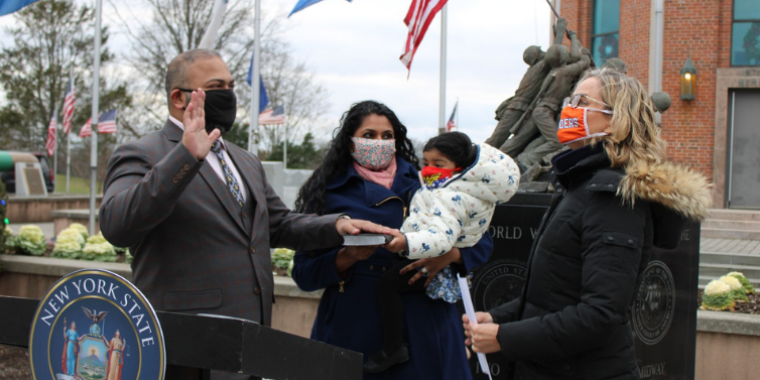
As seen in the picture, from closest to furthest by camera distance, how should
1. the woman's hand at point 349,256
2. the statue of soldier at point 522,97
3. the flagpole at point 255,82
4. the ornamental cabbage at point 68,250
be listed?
the woman's hand at point 349,256, the statue of soldier at point 522,97, the ornamental cabbage at point 68,250, the flagpole at point 255,82

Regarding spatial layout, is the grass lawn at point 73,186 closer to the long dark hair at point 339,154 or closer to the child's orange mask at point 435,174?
the long dark hair at point 339,154

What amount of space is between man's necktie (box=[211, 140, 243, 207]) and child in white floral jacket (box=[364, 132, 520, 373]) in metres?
0.78

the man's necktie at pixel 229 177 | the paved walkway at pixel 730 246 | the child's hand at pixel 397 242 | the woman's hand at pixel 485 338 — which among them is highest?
the man's necktie at pixel 229 177

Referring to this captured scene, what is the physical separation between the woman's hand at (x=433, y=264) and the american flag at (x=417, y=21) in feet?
22.7

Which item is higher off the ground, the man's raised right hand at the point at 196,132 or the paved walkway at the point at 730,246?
the man's raised right hand at the point at 196,132

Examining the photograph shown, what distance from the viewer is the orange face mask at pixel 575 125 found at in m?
2.44

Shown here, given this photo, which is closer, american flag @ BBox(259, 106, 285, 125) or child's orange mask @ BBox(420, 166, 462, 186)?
child's orange mask @ BBox(420, 166, 462, 186)

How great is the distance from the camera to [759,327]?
532cm

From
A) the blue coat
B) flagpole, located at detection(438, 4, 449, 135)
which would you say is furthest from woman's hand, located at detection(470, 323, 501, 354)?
flagpole, located at detection(438, 4, 449, 135)

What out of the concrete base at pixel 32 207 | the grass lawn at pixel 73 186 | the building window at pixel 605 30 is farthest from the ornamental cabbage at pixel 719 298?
the grass lawn at pixel 73 186

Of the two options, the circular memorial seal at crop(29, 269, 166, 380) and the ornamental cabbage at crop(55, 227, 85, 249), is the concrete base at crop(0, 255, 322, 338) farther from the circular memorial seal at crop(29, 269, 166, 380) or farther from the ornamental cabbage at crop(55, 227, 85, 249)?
the circular memorial seal at crop(29, 269, 166, 380)

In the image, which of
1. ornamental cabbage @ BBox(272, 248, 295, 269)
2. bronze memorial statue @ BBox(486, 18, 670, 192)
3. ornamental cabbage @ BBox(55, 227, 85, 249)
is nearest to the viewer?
bronze memorial statue @ BBox(486, 18, 670, 192)

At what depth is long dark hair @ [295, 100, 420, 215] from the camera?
354 cm

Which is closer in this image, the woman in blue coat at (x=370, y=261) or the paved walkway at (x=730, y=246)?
the woman in blue coat at (x=370, y=261)
